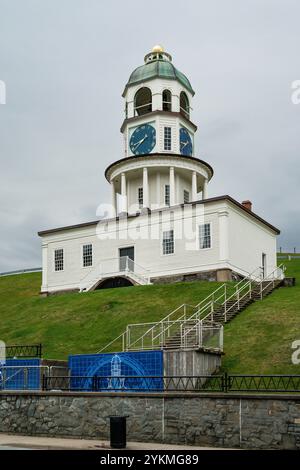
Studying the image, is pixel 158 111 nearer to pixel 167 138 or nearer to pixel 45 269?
pixel 167 138

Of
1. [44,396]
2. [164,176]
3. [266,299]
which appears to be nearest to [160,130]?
[164,176]

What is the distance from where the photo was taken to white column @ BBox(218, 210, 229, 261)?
40.0 metres

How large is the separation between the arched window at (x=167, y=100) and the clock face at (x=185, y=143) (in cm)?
221

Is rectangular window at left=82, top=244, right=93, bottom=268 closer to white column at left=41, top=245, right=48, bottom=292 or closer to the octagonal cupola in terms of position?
white column at left=41, top=245, right=48, bottom=292

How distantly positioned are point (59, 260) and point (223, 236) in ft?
45.1

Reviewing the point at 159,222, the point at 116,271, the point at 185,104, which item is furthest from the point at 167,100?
the point at 116,271

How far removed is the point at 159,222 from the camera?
43.3 m

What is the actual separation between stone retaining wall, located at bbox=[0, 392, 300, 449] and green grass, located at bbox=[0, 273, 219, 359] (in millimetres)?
7627

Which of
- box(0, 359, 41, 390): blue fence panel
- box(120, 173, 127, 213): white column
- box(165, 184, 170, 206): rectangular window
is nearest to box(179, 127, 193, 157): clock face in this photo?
box(165, 184, 170, 206): rectangular window

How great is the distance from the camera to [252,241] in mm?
44312

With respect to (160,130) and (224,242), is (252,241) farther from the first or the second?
(160,130)

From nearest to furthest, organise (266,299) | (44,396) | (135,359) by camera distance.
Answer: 1. (44,396)
2. (135,359)
3. (266,299)

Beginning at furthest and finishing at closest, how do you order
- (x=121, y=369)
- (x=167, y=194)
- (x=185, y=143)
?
(x=185, y=143) → (x=167, y=194) → (x=121, y=369)
